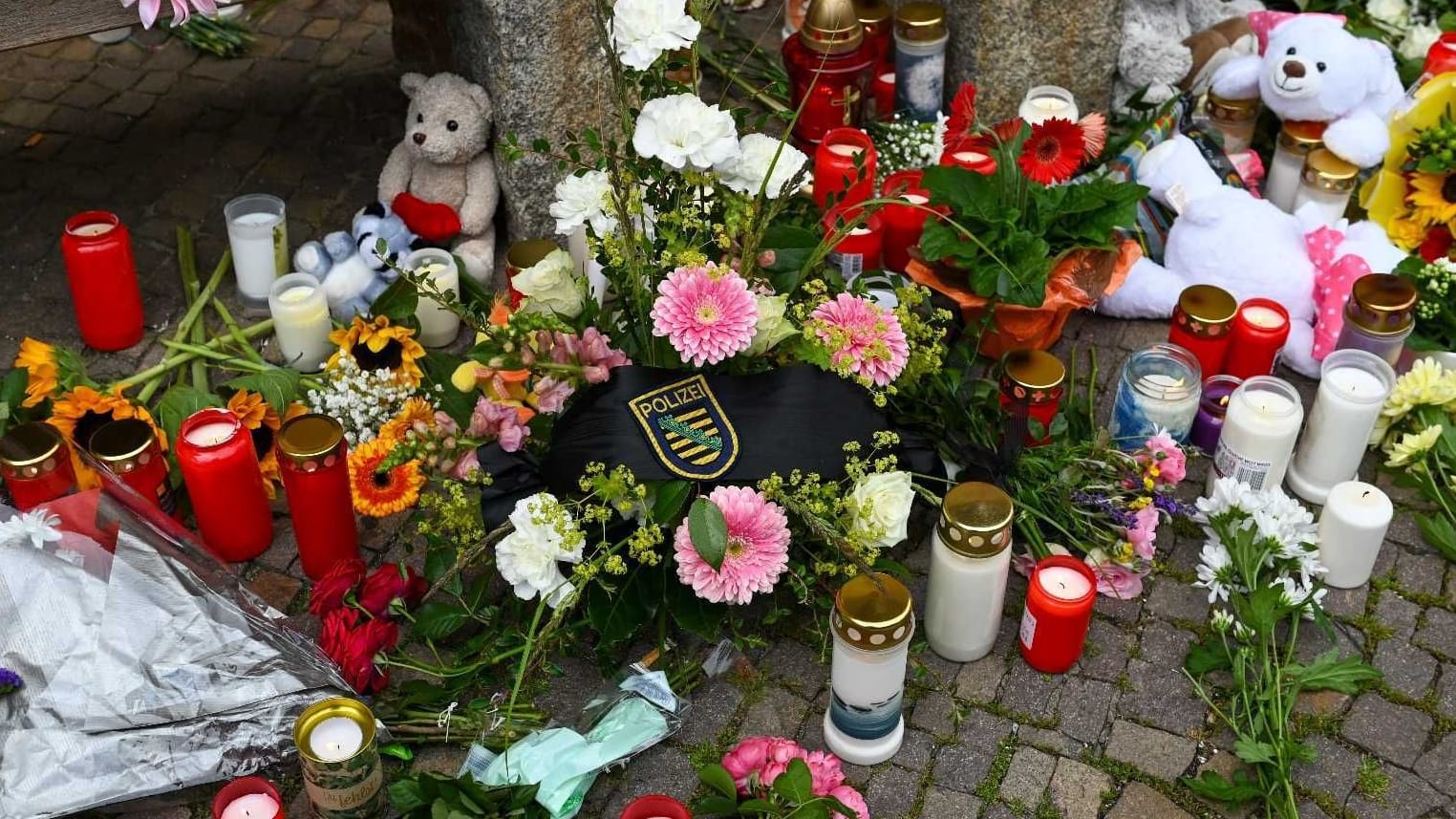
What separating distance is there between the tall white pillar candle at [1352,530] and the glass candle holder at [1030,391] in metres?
0.66

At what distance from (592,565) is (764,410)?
0.57 m

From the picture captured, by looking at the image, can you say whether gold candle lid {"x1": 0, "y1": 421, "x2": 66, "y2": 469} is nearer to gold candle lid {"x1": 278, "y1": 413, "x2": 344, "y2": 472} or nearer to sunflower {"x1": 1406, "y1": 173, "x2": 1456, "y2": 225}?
gold candle lid {"x1": 278, "y1": 413, "x2": 344, "y2": 472}

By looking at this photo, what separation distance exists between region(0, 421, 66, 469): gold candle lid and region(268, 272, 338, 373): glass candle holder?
2.46ft

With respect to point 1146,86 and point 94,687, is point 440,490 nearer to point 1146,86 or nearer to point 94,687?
point 94,687

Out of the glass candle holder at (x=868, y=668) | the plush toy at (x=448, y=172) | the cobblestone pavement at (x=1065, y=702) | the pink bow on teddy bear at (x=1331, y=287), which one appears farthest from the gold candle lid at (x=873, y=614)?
the plush toy at (x=448, y=172)

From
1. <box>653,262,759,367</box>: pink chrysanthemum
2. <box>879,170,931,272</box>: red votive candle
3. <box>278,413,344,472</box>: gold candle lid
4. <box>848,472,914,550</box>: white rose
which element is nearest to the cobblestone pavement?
<box>848,472,914,550</box>: white rose

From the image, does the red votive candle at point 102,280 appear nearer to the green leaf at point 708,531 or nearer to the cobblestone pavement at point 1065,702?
the cobblestone pavement at point 1065,702

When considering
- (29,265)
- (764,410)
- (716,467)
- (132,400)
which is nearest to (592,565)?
(716,467)

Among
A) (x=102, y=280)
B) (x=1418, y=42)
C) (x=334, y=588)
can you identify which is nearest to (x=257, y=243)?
(x=102, y=280)

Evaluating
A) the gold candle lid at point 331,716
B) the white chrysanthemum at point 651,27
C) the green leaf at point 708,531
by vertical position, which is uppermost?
the white chrysanthemum at point 651,27

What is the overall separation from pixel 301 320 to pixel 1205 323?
233 centimetres

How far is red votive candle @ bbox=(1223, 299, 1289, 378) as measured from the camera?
3.72m

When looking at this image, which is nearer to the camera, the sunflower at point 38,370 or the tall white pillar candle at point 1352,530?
the tall white pillar candle at point 1352,530

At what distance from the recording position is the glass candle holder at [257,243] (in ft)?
13.4
